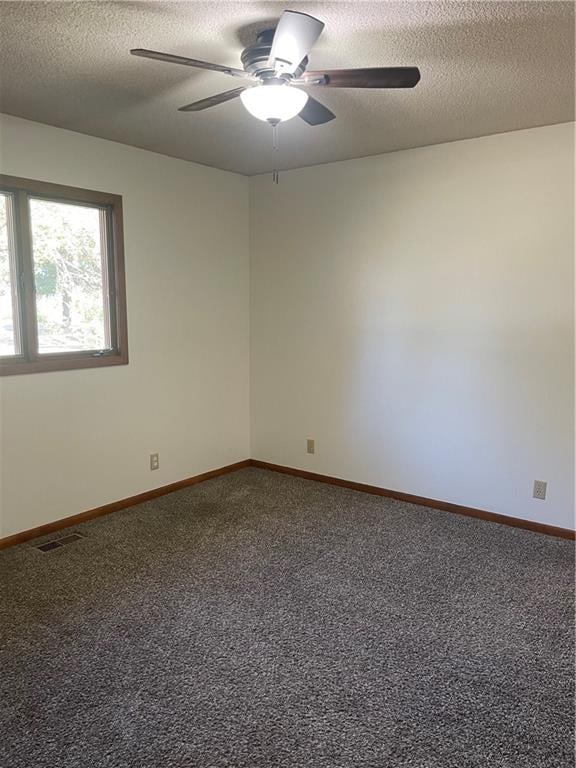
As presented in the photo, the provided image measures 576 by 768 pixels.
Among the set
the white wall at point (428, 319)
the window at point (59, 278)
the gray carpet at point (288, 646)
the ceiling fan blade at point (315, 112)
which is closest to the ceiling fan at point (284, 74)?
the ceiling fan blade at point (315, 112)

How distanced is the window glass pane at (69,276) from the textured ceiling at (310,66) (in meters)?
0.54

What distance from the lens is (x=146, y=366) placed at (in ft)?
12.8

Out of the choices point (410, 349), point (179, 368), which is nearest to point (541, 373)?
point (410, 349)

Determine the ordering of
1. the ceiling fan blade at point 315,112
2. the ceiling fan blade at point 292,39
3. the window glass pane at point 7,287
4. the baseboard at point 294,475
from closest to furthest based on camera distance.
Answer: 1. the ceiling fan blade at point 292,39
2. the ceiling fan blade at point 315,112
3. the window glass pane at point 7,287
4. the baseboard at point 294,475

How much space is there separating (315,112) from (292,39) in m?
0.61

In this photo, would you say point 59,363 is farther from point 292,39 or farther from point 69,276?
point 292,39

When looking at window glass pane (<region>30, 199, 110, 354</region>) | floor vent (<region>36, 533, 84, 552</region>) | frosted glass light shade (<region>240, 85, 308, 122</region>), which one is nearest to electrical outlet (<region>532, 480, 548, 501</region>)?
frosted glass light shade (<region>240, 85, 308, 122</region>)

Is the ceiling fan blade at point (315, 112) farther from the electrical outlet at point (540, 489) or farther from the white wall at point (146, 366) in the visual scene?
the electrical outlet at point (540, 489)

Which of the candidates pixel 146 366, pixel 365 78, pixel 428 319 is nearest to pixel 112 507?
pixel 146 366

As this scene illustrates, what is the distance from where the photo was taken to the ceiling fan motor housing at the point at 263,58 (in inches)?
79.4

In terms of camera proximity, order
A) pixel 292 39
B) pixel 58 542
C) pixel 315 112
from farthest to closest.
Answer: pixel 58 542 → pixel 315 112 → pixel 292 39

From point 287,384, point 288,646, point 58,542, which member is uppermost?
point 287,384

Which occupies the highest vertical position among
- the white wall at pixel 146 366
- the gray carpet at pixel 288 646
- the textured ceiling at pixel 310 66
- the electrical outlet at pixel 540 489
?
the textured ceiling at pixel 310 66

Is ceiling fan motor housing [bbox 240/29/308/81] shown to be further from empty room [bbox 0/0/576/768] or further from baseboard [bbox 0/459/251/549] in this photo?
baseboard [bbox 0/459/251/549]
